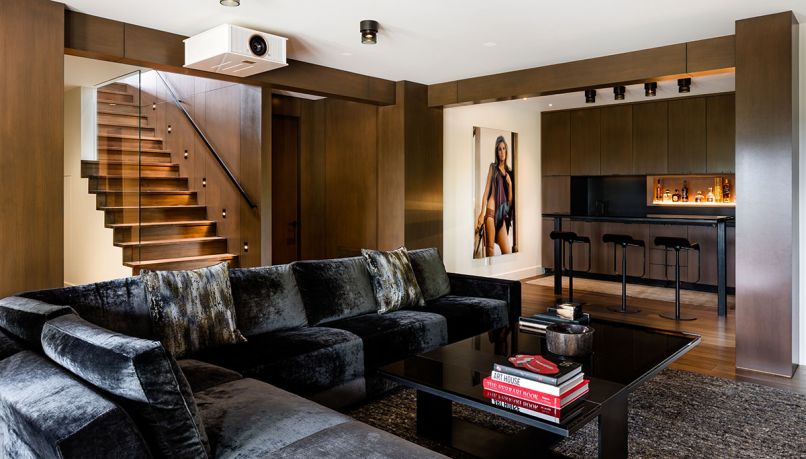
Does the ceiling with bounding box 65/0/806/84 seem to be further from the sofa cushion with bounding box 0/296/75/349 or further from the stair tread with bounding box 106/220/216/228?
the sofa cushion with bounding box 0/296/75/349

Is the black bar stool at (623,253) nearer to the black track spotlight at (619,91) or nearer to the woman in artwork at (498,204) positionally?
the woman in artwork at (498,204)

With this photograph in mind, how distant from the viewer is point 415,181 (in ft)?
21.2

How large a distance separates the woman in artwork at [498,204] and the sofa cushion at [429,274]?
2951mm

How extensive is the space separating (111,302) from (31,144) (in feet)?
4.99

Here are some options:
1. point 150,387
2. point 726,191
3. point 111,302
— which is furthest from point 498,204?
point 150,387

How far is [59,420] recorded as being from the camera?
1.43 m

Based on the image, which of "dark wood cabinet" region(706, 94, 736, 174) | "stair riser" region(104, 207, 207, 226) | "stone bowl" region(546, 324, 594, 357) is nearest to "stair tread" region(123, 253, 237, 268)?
"stair riser" region(104, 207, 207, 226)

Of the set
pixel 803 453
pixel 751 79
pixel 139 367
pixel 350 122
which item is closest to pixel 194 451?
pixel 139 367

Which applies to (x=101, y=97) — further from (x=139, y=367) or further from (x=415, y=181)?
(x=139, y=367)

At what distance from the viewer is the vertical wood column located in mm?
3910

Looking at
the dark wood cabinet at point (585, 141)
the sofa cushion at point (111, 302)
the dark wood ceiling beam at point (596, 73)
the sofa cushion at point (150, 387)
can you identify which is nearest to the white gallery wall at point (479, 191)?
the dark wood cabinet at point (585, 141)

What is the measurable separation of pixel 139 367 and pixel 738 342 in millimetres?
4031

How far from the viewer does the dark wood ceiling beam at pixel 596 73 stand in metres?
4.58

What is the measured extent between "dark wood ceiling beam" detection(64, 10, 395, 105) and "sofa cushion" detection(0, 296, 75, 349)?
7.50 feet
